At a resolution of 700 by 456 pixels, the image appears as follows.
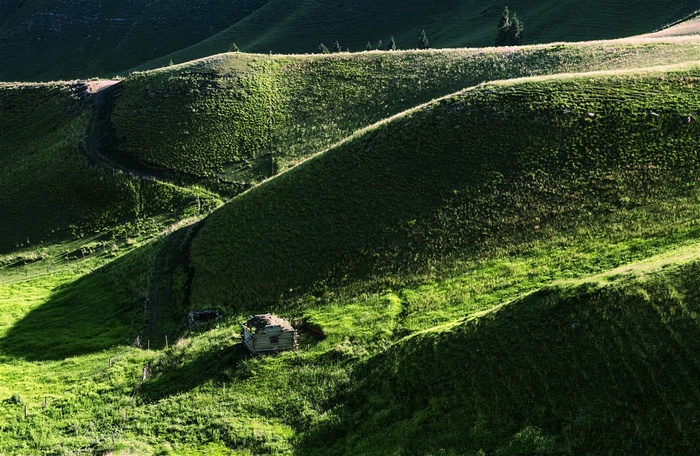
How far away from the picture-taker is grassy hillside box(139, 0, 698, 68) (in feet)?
438

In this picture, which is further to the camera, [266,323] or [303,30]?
[303,30]

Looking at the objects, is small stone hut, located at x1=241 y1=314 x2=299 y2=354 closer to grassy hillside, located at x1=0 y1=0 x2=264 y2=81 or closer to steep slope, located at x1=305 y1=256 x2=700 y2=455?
steep slope, located at x1=305 y1=256 x2=700 y2=455

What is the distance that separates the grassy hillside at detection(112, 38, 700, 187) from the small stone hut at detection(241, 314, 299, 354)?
116 feet

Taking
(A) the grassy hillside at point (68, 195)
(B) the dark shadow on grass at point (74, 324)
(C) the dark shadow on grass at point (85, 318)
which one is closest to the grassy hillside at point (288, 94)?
(A) the grassy hillside at point (68, 195)

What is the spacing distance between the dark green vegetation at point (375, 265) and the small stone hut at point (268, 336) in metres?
1.00

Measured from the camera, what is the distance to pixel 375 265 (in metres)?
46.2

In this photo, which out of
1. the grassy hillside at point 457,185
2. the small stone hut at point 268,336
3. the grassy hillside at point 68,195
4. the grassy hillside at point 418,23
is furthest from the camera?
the grassy hillside at point 418,23

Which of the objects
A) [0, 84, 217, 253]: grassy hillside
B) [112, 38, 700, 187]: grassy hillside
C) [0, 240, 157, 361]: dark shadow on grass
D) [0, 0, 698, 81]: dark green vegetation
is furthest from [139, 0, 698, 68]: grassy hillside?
[0, 240, 157, 361]: dark shadow on grass

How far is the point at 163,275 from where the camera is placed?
5300 cm

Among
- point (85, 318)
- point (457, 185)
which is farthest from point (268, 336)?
point (457, 185)

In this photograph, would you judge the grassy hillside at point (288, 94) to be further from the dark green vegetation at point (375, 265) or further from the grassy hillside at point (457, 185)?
the grassy hillside at point (457, 185)

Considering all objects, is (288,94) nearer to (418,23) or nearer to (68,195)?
(68,195)

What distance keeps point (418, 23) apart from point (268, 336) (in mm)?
147005

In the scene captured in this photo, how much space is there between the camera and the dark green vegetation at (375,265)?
95.4 ft
